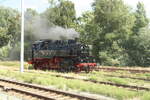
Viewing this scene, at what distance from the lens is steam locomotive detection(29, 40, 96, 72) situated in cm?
2092

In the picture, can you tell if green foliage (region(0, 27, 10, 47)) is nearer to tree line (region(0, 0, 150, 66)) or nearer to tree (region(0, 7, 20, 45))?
tree (region(0, 7, 20, 45))

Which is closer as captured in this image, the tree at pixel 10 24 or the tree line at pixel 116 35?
the tree line at pixel 116 35

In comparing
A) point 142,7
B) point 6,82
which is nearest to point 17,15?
point 142,7

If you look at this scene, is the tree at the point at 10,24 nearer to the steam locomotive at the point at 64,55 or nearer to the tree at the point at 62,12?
the tree at the point at 62,12

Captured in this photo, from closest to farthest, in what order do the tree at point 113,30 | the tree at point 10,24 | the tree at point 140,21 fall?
the tree at point 113,30
the tree at point 140,21
the tree at point 10,24

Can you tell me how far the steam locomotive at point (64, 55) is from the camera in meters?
20.9

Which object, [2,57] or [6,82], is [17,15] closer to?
[2,57]

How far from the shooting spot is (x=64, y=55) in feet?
71.2

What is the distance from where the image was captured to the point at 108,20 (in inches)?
1266

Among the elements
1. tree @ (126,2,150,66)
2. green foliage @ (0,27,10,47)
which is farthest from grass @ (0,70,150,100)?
green foliage @ (0,27,10,47)

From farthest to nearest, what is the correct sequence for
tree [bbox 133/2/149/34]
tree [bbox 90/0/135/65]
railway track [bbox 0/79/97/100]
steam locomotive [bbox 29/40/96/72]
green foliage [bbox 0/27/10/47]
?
1. green foliage [bbox 0/27/10/47]
2. tree [bbox 133/2/149/34]
3. tree [bbox 90/0/135/65]
4. steam locomotive [bbox 29/40/96/72]
5. railway track [bbox 0/79/97/100]

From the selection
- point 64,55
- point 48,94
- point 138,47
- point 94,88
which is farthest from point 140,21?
point 48,94

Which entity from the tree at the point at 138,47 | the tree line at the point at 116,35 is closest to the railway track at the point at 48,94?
the tree line at the point at 116,35

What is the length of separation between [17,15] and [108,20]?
107 ft
